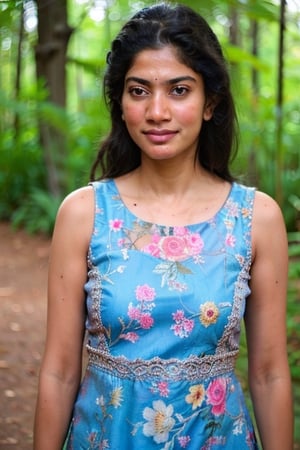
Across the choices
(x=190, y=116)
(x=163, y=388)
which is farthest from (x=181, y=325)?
(x=190, y=116)

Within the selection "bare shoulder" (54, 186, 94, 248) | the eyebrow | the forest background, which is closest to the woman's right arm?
"bare shoulder" (54, 186, 94, 248)

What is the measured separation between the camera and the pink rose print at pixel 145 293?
1763mm

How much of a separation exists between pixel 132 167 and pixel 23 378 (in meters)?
2.69

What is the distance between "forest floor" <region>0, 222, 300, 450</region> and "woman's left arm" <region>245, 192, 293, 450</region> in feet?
4.09

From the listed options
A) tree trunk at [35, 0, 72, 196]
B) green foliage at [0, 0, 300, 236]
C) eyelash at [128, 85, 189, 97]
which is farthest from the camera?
tree trunk at [35, 0, 72, 196]

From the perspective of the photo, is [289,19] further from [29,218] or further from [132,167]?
[29,218]

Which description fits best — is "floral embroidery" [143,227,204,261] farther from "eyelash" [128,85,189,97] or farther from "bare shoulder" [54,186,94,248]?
"eyelash" [128,85,189,97]

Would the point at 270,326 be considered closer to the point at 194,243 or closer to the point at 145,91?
the point at 194,243

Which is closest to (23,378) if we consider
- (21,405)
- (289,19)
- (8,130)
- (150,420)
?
(21,405)

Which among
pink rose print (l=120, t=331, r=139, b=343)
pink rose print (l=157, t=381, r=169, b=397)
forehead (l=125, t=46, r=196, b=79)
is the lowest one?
pink rose print (l=157, t=381, r=169, b=397)

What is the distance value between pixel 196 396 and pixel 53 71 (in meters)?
7.07

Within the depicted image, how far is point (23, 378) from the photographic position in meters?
4.43

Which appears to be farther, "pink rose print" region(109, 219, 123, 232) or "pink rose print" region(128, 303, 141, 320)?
"pink rose print" region(109, 219, 123, 232)

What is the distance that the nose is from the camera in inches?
71.1
